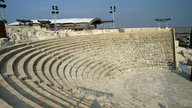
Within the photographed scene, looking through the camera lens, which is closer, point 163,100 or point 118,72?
point 163,100

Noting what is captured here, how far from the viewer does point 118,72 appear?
20.2 m

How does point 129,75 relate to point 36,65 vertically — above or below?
below

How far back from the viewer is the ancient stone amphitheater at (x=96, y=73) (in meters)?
6.85

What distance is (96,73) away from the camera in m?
16.7

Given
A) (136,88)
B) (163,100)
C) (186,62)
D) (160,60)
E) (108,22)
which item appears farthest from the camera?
(108,22)

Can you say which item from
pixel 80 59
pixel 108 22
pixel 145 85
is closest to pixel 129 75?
pixel 145 85

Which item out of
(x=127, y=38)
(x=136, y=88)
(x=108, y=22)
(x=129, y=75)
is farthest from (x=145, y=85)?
(x=108, y=22)

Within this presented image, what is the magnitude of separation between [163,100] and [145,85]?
3872 millimetres

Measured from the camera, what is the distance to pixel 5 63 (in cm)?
954

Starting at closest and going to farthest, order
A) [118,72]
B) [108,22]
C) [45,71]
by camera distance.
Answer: [45,71] < [118,72] < [108,22]

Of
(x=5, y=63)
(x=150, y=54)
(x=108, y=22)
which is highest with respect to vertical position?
(x=108, y=22)

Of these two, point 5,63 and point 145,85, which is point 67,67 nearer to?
point 5,63

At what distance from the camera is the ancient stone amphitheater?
22.5 ft

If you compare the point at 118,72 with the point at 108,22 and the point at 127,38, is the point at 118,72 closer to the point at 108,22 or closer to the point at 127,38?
the point at 127,38
